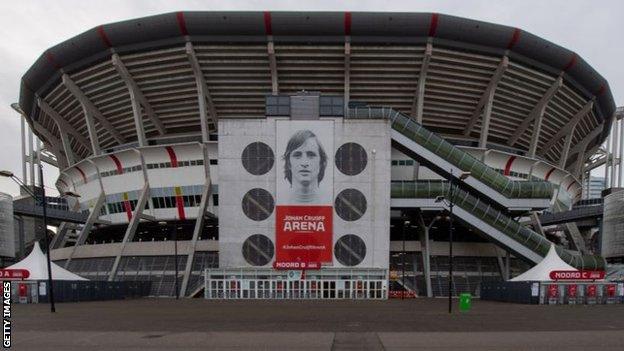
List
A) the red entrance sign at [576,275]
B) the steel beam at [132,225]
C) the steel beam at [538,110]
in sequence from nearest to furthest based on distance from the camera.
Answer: the red entrance sign at [576,275] → the steel beam at [132,225] → the steel beam at [538,110]

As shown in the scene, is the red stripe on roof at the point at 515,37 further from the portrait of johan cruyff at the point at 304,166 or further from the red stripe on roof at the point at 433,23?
the portrait of johan cruyff at the point at 304,166

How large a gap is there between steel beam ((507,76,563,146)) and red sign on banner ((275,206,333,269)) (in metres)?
26.8

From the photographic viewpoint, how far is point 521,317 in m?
24.1

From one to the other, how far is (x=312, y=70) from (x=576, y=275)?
30.3 m

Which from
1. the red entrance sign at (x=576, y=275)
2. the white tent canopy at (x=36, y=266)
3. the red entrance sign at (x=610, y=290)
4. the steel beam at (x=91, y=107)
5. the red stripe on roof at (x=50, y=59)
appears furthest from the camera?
the steel beam at (x=91, y=107)

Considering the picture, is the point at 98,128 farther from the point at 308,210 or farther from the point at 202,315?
the point at 202,315

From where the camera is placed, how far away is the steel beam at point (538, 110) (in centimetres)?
5369

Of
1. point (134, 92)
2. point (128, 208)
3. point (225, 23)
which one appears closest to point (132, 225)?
point (128, 208)

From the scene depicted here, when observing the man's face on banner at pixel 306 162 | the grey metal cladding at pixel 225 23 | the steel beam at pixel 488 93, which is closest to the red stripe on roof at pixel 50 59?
the grey metal cladding at pixel 225 23

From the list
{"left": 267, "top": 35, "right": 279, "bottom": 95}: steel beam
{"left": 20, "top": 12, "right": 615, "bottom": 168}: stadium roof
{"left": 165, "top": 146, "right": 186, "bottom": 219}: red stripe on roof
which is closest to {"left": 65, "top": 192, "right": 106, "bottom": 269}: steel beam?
{"left": 20, "top": 12, "right": 615, "bottom": 168}: stadium roof

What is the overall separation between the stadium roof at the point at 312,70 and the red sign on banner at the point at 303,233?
43.3ft

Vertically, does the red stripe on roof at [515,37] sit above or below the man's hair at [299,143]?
above

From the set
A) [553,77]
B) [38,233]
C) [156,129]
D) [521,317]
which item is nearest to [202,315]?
[521,317]

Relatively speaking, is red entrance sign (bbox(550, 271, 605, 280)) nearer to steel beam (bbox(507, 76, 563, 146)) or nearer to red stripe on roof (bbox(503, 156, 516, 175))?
red stripe on roof (bbox(503, 156, 516, 175))
